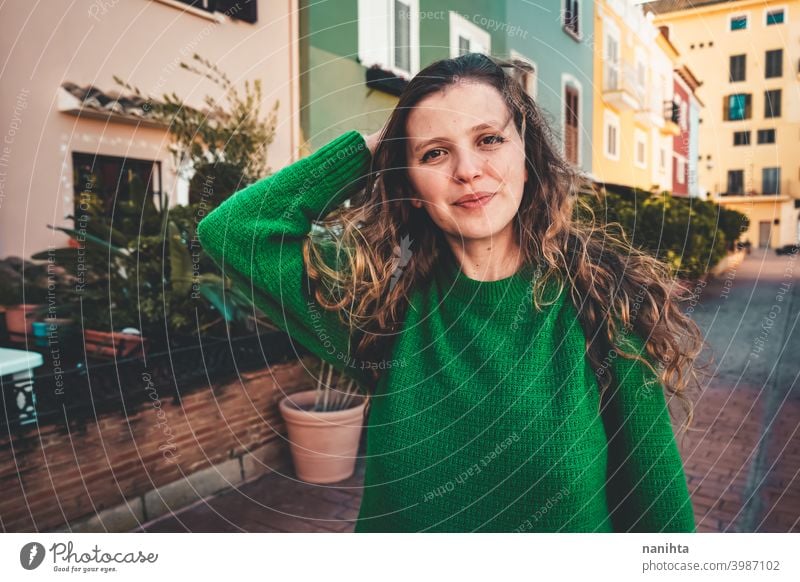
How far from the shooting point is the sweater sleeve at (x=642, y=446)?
2.75 feet

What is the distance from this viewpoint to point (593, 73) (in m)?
1.51

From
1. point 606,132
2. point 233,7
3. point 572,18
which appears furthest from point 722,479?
point 233,7

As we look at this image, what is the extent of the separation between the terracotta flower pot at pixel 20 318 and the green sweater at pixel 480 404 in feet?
4.48

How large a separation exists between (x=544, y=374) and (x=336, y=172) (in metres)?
0.46

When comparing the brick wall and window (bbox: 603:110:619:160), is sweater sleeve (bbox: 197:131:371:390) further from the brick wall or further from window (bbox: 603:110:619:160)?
the brick wall

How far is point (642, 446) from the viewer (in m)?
0.85

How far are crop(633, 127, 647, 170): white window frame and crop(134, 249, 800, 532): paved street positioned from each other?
32cm

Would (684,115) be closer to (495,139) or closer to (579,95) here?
(579,95)

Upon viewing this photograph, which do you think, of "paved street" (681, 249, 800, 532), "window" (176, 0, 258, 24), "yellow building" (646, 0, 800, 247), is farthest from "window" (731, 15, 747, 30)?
"window" (176, 0, 258, 24)

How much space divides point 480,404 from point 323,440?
1529mm

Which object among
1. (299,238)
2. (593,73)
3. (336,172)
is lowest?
(299,238)

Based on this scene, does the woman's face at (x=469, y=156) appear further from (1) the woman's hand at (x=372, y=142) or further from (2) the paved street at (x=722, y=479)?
(2) the paved street at (x=722, y=479)

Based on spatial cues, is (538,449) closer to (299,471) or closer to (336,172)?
(336,172)
